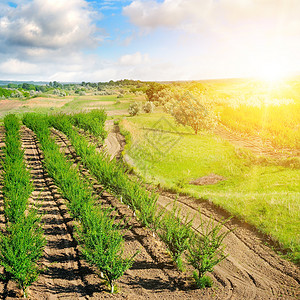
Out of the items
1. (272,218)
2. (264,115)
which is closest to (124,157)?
(272,218)

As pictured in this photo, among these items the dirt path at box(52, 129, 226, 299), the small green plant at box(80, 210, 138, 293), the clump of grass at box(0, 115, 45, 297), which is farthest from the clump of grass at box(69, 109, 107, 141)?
the small green plant at box(80, 210, 138, 293)

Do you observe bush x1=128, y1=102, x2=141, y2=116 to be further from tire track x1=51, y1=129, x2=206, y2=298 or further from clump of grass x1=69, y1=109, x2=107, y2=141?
tire track x1=51, y1=129, x2=206, y2=298

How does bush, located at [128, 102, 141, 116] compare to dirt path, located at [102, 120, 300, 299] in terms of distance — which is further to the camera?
bush, located at [128, 102, 141, 116]

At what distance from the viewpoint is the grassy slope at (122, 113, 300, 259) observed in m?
14.6

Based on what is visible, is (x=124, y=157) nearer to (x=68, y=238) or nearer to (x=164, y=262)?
(x=68, y=238)

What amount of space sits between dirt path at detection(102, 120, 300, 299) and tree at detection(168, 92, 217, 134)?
20.2 metres

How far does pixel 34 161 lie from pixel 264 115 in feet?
96.8

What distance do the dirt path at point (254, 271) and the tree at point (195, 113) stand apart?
66.1 ft

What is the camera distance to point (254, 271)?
10.9m

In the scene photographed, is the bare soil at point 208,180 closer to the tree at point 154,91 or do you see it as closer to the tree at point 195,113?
the tree at point 195,113

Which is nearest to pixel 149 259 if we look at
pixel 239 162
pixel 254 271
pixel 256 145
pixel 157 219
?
pixel 157 219

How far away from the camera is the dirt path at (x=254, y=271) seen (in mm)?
9734

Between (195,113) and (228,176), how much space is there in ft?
40.1

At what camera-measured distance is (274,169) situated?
2283 centimetres
